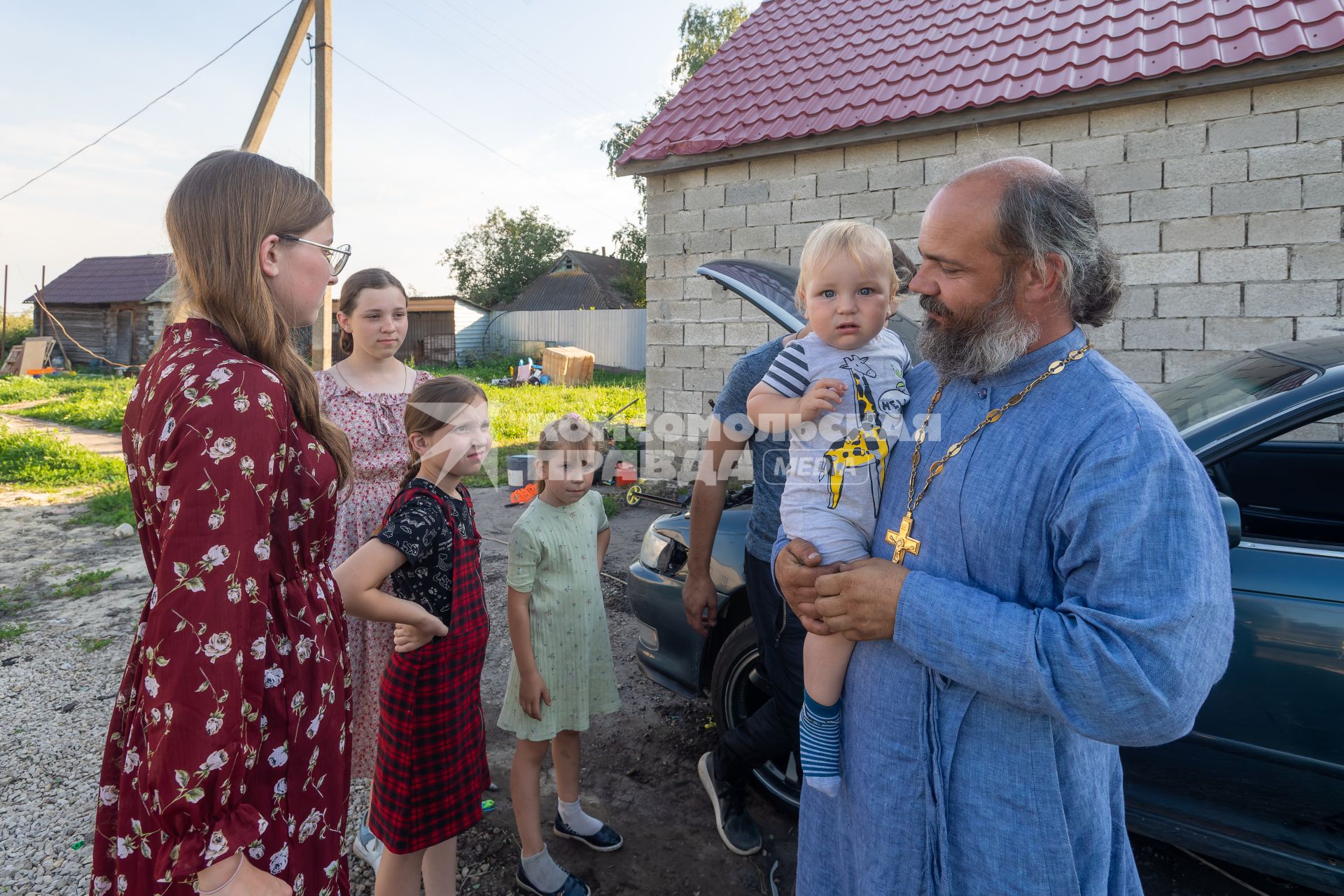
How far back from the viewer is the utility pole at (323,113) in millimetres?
8328

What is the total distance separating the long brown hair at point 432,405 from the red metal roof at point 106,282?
3361 cm

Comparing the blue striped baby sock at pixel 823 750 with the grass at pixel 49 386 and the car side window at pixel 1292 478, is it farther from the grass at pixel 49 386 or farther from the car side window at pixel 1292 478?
the grass at pixel 49 386

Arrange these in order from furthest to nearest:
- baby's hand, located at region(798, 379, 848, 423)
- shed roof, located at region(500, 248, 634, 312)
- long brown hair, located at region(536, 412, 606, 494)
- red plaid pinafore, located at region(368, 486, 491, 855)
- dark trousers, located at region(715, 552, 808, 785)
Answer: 1. shed roof, located at region(500, 248, 634, 312)
2. long brown hair, located at region(536, 412, 606, 494)
3. dark trousers, located at region(715, 552, 808, 785)
4. red plaid pinafore, located at region(368, 486, 491, 855)
5. baby's hand, located at region(798, 379, 848, 423)

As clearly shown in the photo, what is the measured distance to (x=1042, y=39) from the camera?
6.21m

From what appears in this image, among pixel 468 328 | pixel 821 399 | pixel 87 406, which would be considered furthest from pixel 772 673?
pixel 468 328

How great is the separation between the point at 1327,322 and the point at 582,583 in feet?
18.3

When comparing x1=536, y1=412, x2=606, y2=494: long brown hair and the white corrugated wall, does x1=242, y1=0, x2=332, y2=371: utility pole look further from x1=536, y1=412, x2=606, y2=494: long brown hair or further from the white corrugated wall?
the white corrugated wall

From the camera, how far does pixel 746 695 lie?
294 cm

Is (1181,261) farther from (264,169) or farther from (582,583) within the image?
(264,169)

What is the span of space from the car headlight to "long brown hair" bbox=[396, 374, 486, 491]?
1211 millimetres

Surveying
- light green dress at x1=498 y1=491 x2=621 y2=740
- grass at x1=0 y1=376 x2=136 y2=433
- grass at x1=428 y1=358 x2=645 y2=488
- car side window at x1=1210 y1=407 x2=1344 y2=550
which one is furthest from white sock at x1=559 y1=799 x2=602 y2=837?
grass at x1=0 y1=376 x2=136 y2=433

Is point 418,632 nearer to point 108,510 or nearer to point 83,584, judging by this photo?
point 83,584

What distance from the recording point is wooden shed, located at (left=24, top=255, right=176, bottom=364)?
2936cm

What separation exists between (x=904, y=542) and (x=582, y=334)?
26.6 metres
